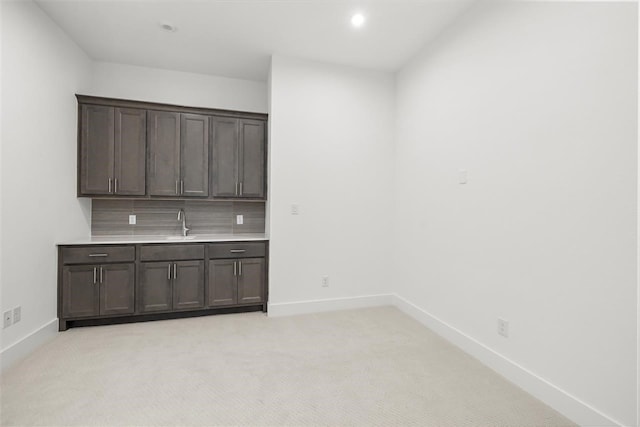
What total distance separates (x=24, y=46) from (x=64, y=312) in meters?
2.34

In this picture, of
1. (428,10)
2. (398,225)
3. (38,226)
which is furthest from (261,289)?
(428,10)

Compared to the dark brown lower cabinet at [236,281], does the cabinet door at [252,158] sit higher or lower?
higher

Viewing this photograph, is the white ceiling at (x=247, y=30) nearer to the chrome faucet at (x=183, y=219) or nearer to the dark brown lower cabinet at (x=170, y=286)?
the chrome faucet at (x=183, y=219)

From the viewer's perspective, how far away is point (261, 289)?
11.5 ft

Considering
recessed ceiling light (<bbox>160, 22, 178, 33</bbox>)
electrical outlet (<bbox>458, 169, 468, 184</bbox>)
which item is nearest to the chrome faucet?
recessed ceiling light (<bbox>160, 22, 178, 33</bbox>)

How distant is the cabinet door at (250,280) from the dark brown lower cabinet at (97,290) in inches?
42.3

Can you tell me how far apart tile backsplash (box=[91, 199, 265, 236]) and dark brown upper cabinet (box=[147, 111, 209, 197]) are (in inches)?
14.6

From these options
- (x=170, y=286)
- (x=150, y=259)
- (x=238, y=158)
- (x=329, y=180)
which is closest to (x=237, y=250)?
(x=170, y=286)

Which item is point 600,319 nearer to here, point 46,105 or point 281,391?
point 281,391

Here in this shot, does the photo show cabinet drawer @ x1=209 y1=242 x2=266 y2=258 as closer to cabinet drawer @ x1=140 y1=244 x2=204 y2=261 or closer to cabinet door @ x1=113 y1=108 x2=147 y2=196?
cabinet drawer @ x1=140 y1=244 x2=204 y2=261

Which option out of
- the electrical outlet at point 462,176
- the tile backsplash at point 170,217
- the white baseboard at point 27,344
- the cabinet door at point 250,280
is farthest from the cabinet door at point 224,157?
the electrical outlet at point 462,176

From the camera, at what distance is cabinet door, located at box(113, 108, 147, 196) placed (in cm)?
332

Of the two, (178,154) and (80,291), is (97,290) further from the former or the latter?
(178,154)

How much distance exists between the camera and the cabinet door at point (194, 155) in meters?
3.51
